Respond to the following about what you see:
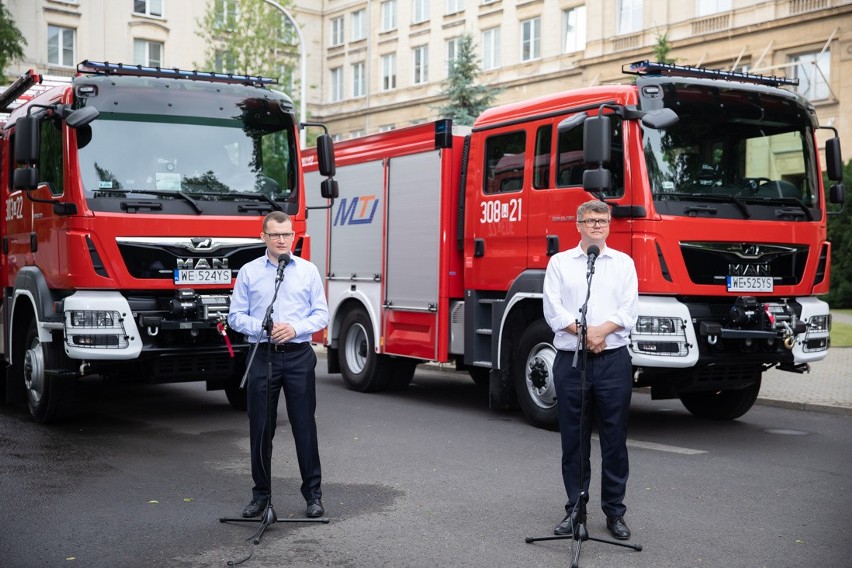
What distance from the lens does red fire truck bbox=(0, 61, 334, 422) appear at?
29.9ft

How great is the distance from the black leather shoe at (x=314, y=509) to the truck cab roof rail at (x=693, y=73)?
499cm

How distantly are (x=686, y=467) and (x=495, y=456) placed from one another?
1490mm

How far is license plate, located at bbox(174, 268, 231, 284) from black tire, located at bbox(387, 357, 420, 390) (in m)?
3.66

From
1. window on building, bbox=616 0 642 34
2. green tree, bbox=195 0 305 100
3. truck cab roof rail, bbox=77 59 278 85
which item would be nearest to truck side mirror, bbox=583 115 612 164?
truck cab roof rail, bbox=77 59 278 85

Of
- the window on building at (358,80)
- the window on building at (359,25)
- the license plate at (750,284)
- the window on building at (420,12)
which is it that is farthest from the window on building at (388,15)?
the license plate at (750,284)

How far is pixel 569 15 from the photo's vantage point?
139ft

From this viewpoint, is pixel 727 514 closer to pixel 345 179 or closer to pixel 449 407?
pixel 449 407

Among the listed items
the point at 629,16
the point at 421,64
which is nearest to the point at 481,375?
the point at 629,16

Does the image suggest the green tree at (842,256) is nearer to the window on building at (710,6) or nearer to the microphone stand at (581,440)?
the window on building at (710,6)

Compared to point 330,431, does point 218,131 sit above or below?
above

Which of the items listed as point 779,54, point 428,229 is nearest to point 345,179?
point 428,229

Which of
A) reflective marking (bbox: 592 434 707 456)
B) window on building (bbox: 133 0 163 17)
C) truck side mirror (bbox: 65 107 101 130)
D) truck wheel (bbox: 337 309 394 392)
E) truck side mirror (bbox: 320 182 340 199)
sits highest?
window on building (bbox: 133 0 163 17)

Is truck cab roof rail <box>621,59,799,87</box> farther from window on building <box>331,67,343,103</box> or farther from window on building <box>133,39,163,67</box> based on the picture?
window on building <box>331,67,343,103</box>

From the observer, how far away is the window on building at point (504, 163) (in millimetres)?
10320
